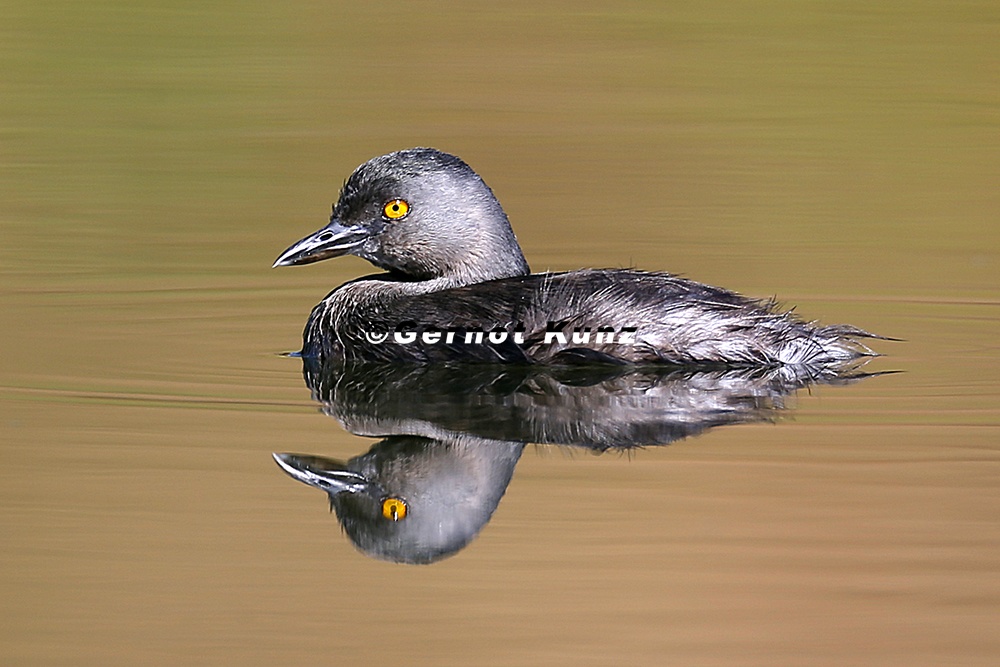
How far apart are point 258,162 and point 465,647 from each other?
835 centimetres

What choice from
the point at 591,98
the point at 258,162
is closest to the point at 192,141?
the point at 258,162

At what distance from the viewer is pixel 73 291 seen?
8648 mm

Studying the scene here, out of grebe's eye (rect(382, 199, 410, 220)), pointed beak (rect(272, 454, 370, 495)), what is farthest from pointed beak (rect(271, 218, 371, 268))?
pointed beak (rect(272, 454, 370, 495))

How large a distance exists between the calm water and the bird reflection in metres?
0.11

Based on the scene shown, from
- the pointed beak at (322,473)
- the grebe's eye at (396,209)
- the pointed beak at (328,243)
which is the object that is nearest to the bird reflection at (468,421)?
the pointed beak at (322,473)

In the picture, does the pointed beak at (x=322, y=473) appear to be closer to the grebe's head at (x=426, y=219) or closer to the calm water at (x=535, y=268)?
the calm water at (x=535, y=268)

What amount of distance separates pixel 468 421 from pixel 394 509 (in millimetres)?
986

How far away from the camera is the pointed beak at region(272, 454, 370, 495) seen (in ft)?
18.8

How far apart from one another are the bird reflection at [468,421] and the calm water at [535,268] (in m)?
0.11

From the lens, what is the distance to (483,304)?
7246mm

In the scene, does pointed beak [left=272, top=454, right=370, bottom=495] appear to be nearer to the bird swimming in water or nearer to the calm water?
the calm water

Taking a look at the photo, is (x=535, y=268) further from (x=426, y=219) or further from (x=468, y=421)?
(x=468, y=421)

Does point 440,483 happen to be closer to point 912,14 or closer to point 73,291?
point 73,291

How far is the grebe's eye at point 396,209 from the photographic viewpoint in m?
7.82
